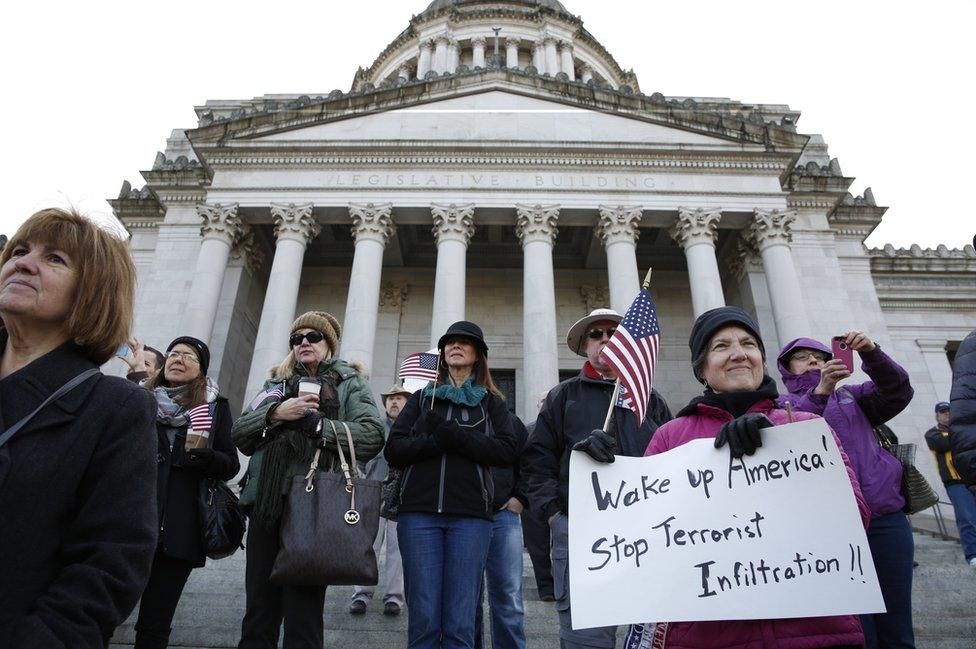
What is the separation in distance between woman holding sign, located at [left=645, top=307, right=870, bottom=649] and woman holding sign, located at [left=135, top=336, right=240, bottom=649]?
3.42 m

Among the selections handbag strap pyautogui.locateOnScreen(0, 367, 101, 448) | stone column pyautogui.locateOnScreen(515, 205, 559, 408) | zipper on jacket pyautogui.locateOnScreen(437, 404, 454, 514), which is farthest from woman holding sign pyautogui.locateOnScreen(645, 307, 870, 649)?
stone column pyautogui.locateOnScreen(515, 205, 559, 408)

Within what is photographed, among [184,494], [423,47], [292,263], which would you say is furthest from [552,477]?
[423,47]

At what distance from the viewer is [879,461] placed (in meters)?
5.02

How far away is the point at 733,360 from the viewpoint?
326 centimetres

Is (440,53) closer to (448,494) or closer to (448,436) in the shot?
(448,436)

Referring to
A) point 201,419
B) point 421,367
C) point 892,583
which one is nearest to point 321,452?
point 201,419

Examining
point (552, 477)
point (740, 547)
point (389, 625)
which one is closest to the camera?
point (740, 547)

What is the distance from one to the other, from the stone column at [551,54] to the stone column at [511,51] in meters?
1.76

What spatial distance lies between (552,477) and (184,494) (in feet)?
9.50

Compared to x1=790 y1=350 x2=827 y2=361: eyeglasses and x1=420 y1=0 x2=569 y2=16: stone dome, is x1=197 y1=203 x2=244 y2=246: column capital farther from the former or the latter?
x1=420 y1=0 x2=569 y2=16: stone dome

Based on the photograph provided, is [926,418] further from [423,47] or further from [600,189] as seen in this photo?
[423,47]

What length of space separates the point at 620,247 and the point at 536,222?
8.57 feet

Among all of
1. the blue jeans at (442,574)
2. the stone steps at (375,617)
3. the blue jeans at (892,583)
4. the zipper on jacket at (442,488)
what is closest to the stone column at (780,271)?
the stone steps at (375,617)

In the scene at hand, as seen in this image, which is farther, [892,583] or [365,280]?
[365,280]
